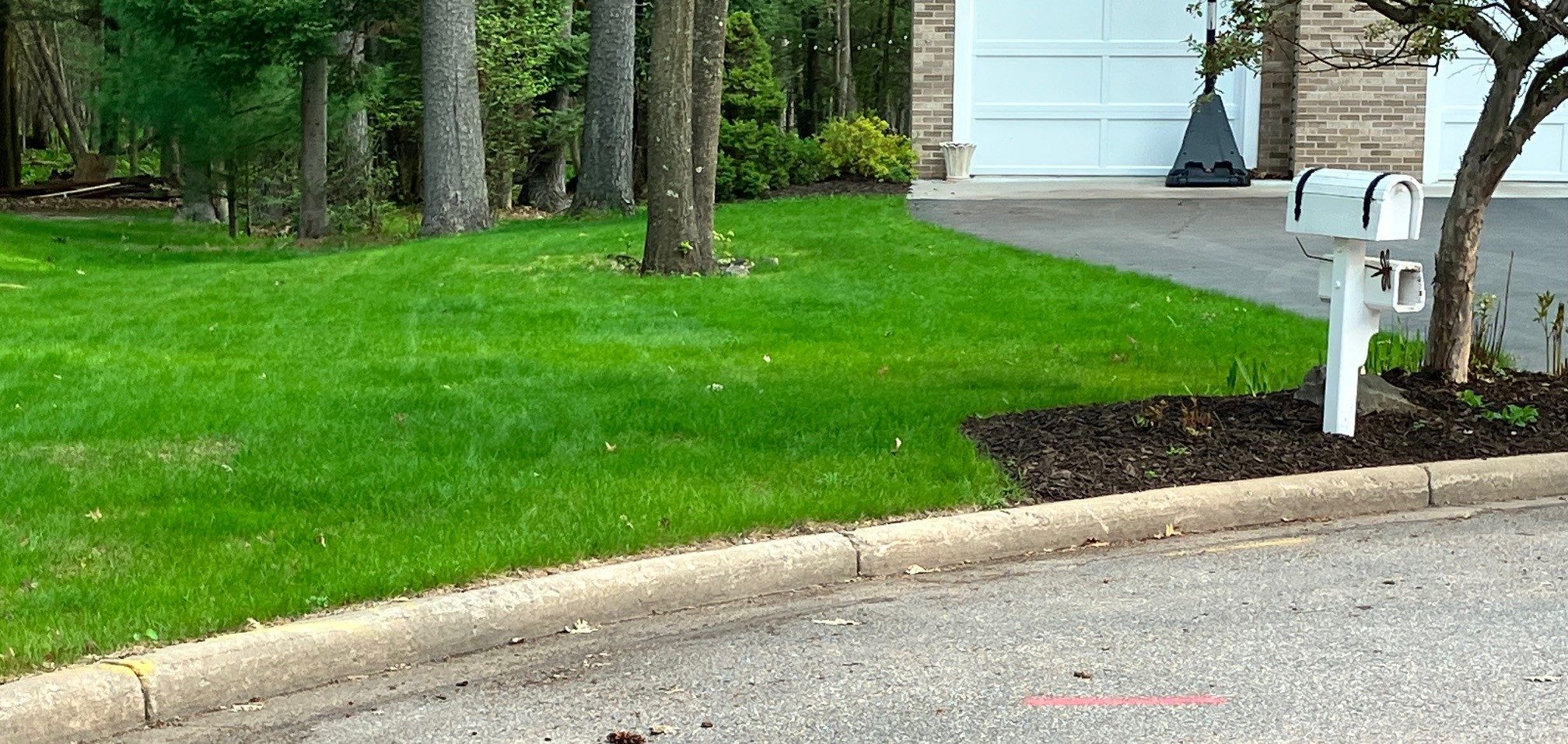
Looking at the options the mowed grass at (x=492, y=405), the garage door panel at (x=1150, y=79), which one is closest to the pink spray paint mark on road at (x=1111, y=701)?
the mowed grass at (x=492, y=405)

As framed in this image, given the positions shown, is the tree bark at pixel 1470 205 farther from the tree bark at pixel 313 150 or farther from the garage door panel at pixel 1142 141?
the tree bark at pixel 313 150

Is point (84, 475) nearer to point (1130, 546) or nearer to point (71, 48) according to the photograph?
point (1130, 546)

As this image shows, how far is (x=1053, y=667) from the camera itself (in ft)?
14.7

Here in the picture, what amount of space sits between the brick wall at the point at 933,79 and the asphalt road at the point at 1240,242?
107 inches

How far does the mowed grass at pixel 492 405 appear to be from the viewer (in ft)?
17.0

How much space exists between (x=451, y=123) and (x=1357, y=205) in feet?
50.9

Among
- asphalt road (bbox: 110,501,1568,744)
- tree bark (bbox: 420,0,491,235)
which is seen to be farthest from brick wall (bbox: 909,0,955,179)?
asphalt road (bbox: 110,501,1568,744)

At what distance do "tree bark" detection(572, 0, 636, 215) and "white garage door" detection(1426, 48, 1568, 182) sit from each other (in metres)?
10.3

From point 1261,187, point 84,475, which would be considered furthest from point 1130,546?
point 1261,187

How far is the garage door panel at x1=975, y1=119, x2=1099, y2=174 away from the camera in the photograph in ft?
71.5

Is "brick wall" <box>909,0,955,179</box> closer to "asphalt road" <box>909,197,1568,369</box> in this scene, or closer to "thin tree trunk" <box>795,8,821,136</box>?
"asphalt road" <box>909,197,1568,369</box>

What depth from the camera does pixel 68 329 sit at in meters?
10.8

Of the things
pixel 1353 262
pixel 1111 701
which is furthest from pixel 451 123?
pixel 1111 701

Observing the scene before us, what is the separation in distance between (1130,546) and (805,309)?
5.48 metres
